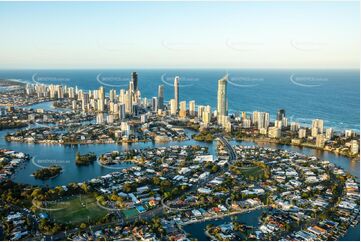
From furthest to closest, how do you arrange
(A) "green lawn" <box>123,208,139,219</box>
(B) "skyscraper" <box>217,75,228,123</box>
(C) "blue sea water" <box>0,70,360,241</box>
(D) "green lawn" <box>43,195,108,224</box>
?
(B) "skyscraper" <box>217,75,228,123</box>, (C) "blue sea water" <box>0,70,360,241</box>, (A) "green lawn" <box>123,208,139,219</box>, (D) "green lawn" <box>43,195,108,224</box>

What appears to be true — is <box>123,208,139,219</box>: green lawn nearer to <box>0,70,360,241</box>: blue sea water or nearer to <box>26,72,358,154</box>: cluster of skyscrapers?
<box>0,70,360,241</box>: blue sea water

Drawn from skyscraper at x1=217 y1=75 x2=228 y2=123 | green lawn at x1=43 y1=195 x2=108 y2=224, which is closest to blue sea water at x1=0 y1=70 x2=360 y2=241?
green lawn at x1=43 y1=195 x2=108 y2=224

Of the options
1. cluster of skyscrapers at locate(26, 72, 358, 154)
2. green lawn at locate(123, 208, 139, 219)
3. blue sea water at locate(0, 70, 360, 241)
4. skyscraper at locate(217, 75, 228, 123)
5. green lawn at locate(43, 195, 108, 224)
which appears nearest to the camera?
green lawn at locate(43, 195, 108, 224)

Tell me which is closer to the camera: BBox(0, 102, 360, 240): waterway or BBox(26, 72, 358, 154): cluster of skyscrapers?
BBox(0, 102, 360, 240): waterway

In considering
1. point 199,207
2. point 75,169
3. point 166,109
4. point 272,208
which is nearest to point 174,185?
point 199,207

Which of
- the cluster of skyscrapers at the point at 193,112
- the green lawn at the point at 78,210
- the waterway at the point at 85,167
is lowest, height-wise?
the waterway at the point at 85,167

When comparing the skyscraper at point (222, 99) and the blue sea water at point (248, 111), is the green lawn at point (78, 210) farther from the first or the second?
the skyscraper at point (222, 99)

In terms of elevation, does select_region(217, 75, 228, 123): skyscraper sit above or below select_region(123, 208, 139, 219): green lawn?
above

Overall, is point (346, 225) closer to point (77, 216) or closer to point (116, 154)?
point (77, 216)

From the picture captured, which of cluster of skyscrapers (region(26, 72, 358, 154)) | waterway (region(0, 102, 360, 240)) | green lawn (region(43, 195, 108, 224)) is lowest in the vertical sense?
waterway (region(0, 102, 360, 240))

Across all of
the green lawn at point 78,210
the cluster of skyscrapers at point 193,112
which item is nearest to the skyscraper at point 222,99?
the cluster of skyscrapers at point 193,112
